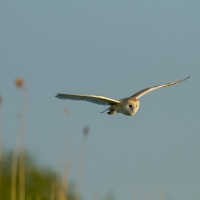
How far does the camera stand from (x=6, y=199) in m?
15.3

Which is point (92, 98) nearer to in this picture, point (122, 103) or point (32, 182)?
point (122, 103)

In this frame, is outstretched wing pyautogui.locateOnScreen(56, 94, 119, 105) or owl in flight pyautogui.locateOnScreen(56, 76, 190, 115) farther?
owl in flight pyautogui.locateOnScreen(56, 76, 190, 115)

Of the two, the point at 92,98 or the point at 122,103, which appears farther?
the point at 122,103

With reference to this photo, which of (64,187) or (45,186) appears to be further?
(45,186)

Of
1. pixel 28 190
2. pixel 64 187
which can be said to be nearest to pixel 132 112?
pixel 64 187

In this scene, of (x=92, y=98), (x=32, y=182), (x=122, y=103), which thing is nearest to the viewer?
(x=92, y=98)

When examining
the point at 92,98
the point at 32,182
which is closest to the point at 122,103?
the point at 92,98

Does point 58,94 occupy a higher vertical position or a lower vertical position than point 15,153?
higher

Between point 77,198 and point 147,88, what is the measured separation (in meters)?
4.11

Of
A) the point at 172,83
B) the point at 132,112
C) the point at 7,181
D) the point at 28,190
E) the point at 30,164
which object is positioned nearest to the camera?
the point at 132,112

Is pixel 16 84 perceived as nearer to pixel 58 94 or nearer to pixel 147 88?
pixel 58 94

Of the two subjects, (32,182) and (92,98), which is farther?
(32,182)

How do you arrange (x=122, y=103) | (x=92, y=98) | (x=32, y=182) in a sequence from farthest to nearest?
(x=32, y=182) → (x=122, y=103) → (x=92, y=98)

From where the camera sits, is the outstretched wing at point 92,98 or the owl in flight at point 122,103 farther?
the owl in flight at point 122,103
